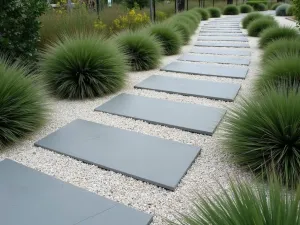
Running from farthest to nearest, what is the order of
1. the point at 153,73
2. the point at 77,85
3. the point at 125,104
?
the point at 153,73, the point at 77,85, the point at 125,104

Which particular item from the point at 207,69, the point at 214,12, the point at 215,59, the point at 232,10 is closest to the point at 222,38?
the point at 215,59

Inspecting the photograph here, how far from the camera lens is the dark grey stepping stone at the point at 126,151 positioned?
210 cm

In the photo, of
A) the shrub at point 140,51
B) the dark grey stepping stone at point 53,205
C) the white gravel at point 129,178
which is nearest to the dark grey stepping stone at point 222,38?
the shrub at point 140,51

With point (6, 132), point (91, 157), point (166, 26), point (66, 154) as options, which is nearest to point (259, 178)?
point (91, 157)

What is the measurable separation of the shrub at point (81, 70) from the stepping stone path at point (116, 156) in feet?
1.03

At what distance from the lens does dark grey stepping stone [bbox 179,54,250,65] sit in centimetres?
559

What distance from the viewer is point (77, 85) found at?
3670 millimetres

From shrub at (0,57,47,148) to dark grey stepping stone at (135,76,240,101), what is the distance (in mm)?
1594

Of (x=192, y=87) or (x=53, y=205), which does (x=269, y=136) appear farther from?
(x=192, y=87)

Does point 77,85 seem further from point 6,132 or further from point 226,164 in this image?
point 226,164

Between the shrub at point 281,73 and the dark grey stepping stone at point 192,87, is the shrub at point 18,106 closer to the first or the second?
the dark grey stepping stone at point 192,87

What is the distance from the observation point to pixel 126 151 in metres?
2.39

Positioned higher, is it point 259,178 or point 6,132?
point 6,132

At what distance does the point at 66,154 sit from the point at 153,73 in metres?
2.76
